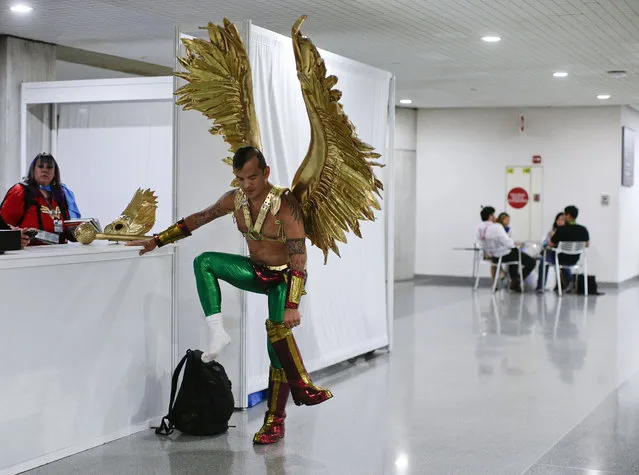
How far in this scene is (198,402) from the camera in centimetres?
562

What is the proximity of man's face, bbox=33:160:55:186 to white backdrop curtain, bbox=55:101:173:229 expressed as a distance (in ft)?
8.80

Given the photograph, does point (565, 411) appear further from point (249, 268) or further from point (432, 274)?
point (432, 274)

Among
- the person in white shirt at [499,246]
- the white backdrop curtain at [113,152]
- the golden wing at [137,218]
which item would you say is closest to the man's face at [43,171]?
the golden wing at [137,218]

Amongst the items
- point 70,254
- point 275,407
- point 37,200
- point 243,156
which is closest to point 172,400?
point 275,407

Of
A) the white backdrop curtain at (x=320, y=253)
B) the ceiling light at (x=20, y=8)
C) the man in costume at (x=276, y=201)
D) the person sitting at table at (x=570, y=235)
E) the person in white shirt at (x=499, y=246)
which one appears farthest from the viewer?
the person sitting at table at (x=570, y=235)

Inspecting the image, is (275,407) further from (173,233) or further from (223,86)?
(223,86)

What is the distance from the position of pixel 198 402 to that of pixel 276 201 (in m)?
1.31

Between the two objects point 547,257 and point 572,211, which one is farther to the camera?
point 547,257

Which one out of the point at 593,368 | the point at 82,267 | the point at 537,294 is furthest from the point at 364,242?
the point at 537,294

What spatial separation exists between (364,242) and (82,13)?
10.9ft

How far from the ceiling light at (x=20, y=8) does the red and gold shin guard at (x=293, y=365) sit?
4665mm

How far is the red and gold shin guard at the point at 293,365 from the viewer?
5.31 meters

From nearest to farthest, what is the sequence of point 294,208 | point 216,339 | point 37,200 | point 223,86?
point 216,339 → point 294,208 → point 223,86 → point 37,200

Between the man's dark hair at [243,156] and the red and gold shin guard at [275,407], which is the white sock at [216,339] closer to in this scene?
the red and gold shin guard at [275,407]
